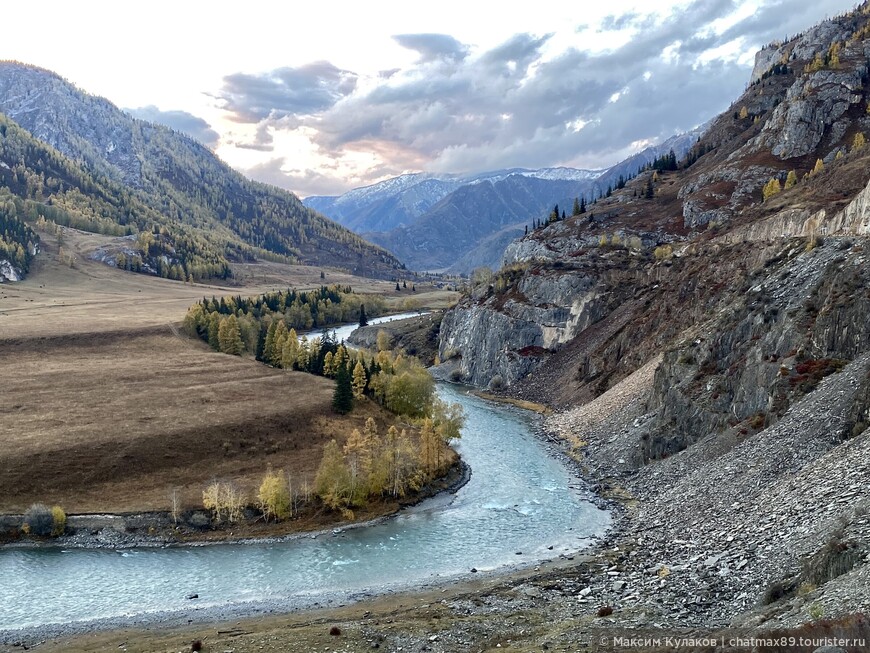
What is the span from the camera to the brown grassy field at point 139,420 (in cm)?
6400

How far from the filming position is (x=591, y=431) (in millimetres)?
87125

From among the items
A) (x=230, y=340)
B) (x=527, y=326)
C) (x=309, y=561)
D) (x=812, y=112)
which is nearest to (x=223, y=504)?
(x=309, y=561)

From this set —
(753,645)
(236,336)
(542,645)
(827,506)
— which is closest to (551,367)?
(236,336)

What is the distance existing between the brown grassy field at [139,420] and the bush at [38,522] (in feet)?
9.39

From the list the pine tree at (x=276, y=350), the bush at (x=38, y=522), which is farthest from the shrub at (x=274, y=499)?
the pine tree at (x=276, y=350)

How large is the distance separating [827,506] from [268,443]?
60502mm

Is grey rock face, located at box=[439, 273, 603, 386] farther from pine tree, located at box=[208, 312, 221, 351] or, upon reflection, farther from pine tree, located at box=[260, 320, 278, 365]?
pine tree, located at box=[208, 312, 221, 351]

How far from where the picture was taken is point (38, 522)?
56.2m

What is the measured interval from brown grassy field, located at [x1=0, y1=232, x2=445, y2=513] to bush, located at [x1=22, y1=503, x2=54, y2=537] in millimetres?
2863

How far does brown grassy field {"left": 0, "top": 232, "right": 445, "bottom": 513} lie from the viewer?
64.0m

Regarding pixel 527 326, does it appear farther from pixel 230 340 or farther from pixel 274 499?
pixel 274 499

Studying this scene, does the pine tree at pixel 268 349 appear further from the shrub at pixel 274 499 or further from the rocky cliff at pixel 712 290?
the shrub at pixel 274 499

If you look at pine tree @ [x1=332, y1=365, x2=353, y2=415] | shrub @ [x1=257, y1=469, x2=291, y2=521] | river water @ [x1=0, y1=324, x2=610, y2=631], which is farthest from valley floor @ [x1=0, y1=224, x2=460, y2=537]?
river water @ [x1=0, y1=324, x2=610, y2=631]

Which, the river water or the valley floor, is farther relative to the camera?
the valley floor
